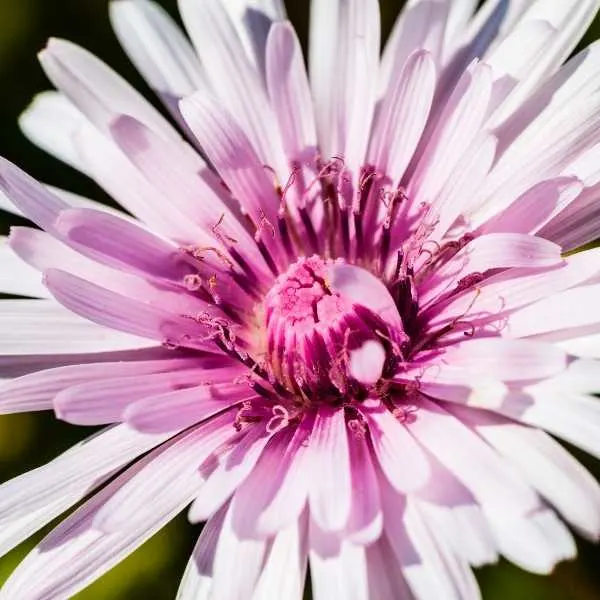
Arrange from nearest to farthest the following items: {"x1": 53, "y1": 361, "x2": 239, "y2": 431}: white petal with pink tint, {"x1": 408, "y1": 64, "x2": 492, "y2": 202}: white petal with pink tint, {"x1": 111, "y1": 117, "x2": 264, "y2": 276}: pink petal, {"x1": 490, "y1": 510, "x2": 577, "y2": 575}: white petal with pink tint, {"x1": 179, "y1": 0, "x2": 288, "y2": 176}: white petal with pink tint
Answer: {"x1": 490, "y1": 510, "x2": 577, "y2": 575}: white petal with pink tint
{"x1": 53, "y1": 361, "x2": 239, "y2": 431}: white petal with pink tint
{"x1": 408, "y1": 64, "x2": 492, "y2": 202}: white petal with pink tint
{"x1": 111, "y1": 117, "x2": 264, "y2": 276}: pink petal
{"x1": 179, "y1": 0, "x2": 288, "y2": 176}: white petal with pink tint

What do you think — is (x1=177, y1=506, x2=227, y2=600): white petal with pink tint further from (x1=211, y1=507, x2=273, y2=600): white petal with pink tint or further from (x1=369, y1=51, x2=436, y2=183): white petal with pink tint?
(x1=369, y1=51, x2=436, y2=183): white petal with pink tint

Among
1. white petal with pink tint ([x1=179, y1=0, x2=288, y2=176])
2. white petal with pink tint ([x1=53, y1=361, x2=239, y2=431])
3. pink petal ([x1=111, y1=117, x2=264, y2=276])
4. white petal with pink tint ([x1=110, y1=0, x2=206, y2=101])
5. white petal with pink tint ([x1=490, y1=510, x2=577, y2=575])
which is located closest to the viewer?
white petal with pink tint ([x1=490, y1=510, x2=577, y2=575])

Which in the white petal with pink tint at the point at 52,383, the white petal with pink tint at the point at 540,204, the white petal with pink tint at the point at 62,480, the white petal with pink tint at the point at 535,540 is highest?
the white petal with pink tint at the point at 52,383

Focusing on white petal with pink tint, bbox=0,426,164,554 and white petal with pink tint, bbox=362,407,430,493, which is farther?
white petal with pink tint, bbox=0,426,164,554

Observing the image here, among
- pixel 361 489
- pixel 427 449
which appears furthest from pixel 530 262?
pixel 361 489

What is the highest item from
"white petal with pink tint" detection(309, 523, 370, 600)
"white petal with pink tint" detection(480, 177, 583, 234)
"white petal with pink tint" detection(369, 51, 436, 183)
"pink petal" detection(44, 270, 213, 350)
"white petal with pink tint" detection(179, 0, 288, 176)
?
"white petal with pink tint" detection(179, 0, 288, 176)

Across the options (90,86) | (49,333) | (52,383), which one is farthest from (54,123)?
(52,383)

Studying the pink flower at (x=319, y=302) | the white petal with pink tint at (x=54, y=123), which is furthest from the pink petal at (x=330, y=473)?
the white petal with pink tint at (x=54, y=123)

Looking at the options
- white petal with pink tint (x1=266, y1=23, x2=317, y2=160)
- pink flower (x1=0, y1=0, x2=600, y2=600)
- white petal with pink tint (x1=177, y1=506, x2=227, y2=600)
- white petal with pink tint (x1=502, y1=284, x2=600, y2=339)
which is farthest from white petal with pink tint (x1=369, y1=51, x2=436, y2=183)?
white petal with pink tint (x1=177, y1=506, x2=227, y2=600)

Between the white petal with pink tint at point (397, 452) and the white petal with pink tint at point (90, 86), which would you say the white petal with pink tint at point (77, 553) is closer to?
the white petal with pink tint at point (397, 452)

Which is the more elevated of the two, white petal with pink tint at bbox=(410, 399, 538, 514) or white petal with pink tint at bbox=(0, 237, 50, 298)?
white petal with pink tint at bbox=(0, 237, 50, 298)
